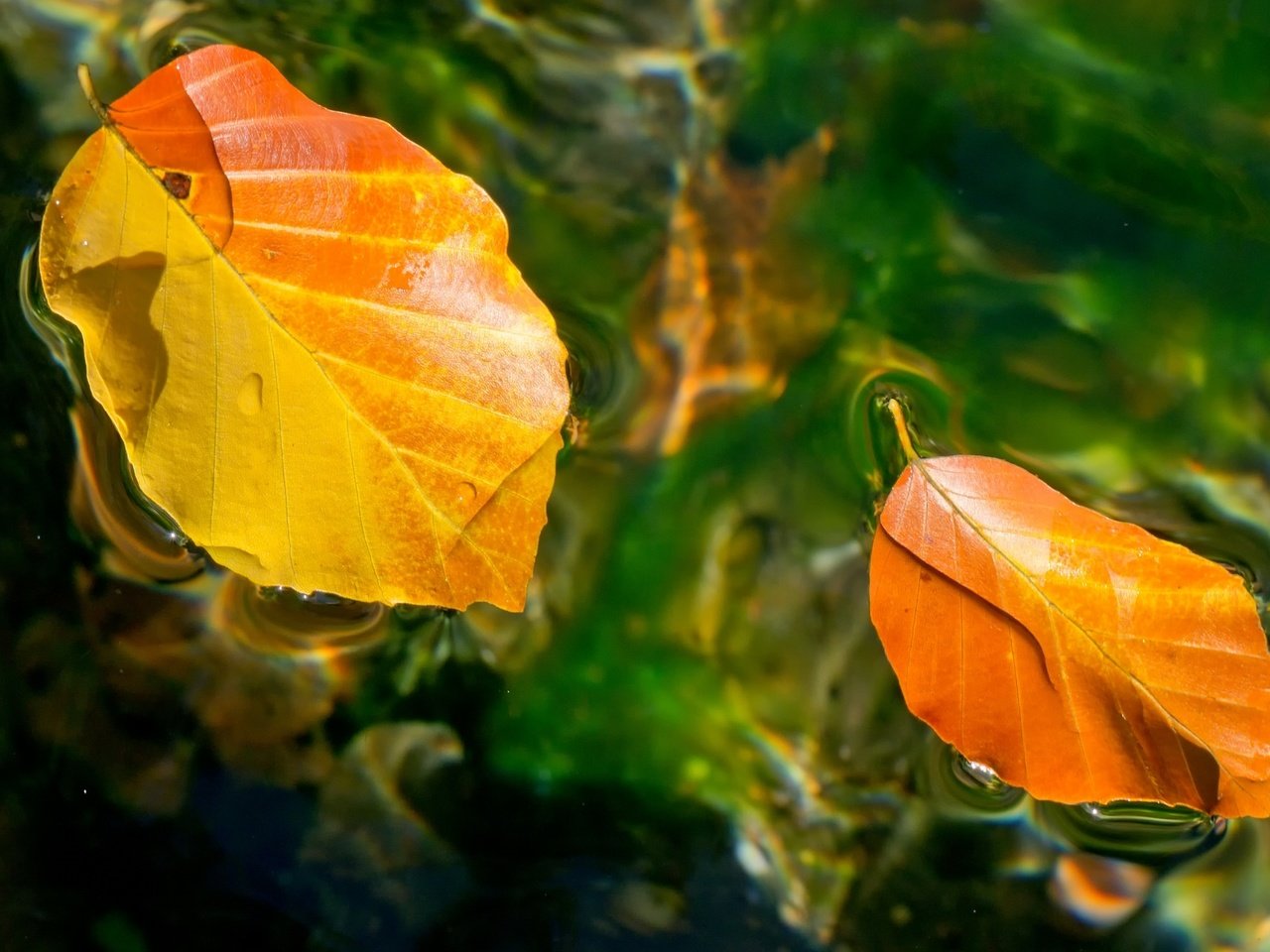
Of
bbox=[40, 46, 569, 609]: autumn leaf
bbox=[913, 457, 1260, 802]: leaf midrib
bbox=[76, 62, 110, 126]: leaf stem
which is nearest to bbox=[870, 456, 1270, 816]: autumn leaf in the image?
bbox=[913, 457, 1260, 802]: leaf midrib

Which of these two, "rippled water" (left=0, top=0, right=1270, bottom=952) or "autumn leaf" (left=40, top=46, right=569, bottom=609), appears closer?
"autumn leaf" (left=40, top=46, right=569, bottom=609)

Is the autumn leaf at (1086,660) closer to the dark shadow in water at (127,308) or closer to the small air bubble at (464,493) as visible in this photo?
the small air bubble at (464,493)

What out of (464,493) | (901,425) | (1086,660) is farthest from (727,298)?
(1086,660)

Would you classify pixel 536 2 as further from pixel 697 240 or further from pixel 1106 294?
pixel 1106 294

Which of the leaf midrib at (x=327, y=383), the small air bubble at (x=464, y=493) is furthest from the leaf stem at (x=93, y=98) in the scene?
the small air bubble at (x=464, y=493)

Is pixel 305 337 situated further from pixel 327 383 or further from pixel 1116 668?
pixel 1116 668

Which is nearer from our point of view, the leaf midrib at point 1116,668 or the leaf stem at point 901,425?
the leaf midrib at point 1116,668

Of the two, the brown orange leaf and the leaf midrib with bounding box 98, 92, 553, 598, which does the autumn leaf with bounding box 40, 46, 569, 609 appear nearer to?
the leaf midrib with bounding box 98, 92, 553, 598
